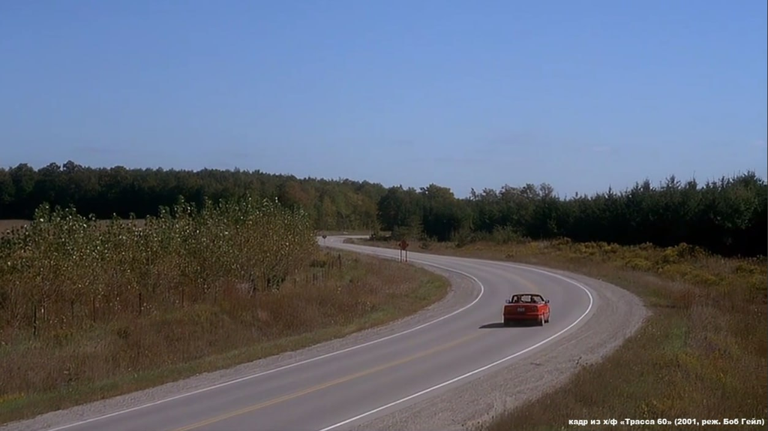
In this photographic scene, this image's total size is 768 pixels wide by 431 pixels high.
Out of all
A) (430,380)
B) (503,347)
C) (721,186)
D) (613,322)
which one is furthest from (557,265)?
(430,380)

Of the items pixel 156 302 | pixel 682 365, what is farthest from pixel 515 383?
pixel 156 302

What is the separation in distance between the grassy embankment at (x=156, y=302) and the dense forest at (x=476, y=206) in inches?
294

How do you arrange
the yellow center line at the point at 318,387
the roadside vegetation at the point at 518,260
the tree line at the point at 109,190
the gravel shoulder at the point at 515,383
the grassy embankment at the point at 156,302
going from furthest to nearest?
the tree line at the point at 109,190, the grassy embankment at the point at 156,302, the roadside vegetation at the point at 518,260, the yellow center line at the point at 318,387, the gravel shoulder at the point at 515,383

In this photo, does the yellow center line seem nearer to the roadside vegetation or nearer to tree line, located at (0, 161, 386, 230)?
the roadside vegetation

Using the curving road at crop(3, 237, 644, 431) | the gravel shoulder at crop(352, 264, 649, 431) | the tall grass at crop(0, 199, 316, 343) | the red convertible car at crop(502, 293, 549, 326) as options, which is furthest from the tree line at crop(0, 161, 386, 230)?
the gravel shoulder at crop(352, 264, 649, 431)

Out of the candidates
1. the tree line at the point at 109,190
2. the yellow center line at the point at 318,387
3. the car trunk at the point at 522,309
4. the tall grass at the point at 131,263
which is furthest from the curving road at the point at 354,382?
the tree line at the point at 109,190

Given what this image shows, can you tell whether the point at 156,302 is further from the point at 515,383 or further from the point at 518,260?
the point at 518,260

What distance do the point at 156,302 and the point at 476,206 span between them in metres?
85.3

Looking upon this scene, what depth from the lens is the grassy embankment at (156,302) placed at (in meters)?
21.5

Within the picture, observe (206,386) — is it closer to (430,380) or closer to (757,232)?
(430,380)

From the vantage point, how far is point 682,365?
60.6 ft

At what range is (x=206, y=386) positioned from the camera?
1834 centimetres

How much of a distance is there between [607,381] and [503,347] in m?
7.13

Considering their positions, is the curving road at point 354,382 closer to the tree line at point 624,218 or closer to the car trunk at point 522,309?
the car trunk at point 522,309
